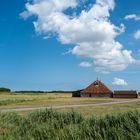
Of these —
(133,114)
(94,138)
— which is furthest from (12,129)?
(133,114)

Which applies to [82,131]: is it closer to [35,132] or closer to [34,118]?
[35,132]

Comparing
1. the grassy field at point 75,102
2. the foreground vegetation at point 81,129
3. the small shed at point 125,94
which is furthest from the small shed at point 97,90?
the foreground vegetation at point 81,129

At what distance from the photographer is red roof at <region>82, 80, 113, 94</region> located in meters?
109

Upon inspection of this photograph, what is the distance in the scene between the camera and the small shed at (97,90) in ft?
356

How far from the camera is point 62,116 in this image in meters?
16.7

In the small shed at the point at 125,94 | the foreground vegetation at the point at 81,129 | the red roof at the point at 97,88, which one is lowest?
the foreground vegetation at the point at 81,129

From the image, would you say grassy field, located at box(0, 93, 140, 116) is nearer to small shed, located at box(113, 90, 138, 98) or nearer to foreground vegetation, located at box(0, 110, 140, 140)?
foreground vegetation, located at box(0, 110, 140, 140)

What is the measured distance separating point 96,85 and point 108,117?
9579 centimetres

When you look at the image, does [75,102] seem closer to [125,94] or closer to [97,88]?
[125,94]

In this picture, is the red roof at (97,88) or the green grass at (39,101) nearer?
the green grass at (39,101)

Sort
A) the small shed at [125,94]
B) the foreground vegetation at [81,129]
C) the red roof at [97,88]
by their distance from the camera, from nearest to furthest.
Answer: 1. the foreground vegetation at [81,129]
2. the small shed at [125,94]
3. the red roof at [97,88]

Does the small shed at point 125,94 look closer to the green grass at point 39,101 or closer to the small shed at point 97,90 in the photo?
the small shed at point 97,90

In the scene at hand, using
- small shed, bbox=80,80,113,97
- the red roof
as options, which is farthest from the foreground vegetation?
the red roof

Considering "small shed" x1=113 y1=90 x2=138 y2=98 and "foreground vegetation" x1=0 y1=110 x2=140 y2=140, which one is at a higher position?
"small shed" x1=113 y1=90 x2=138 y2=98
